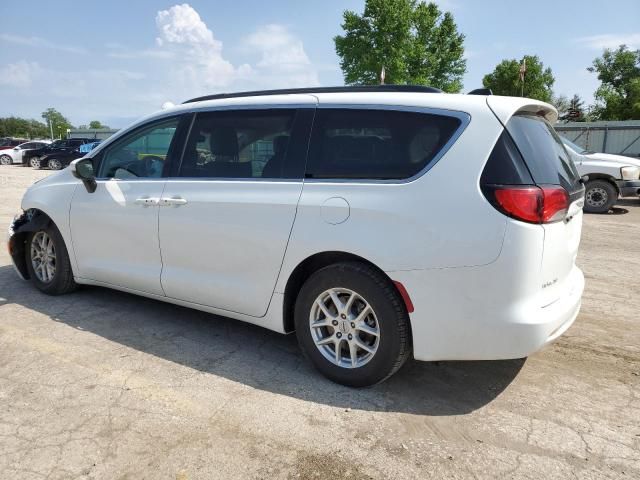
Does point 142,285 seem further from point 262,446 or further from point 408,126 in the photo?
point 408,126

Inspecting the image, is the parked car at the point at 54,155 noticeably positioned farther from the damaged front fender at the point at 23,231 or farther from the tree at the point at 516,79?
the tree at the point at 516,79

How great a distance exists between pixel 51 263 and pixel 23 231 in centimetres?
45

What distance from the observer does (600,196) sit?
11141mm

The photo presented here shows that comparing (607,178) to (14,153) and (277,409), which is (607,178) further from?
(14,153)

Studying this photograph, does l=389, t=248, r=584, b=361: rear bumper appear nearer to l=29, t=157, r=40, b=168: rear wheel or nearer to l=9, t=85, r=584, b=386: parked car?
l=9, t=85, r=584, b=386: parked car

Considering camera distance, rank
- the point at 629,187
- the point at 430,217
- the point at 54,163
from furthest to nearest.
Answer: the point at 54,163 < the point at 629,187 < the point at 430,217

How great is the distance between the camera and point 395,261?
2832 millimetres

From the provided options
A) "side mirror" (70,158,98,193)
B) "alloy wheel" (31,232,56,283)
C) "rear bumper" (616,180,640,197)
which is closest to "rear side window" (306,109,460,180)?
"side mirror" (70,158,98,193)

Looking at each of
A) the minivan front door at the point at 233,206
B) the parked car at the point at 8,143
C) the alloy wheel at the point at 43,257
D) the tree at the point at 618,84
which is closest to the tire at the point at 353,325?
the minivan front door at the point at 233,206

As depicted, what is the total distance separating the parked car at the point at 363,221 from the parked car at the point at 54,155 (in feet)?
83.1

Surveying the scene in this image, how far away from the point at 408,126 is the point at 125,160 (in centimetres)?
260

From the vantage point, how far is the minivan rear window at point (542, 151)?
9.12 ft

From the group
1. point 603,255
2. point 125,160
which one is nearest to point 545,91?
point 603,255

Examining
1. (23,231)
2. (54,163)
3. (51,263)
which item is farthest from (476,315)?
(54,163)
